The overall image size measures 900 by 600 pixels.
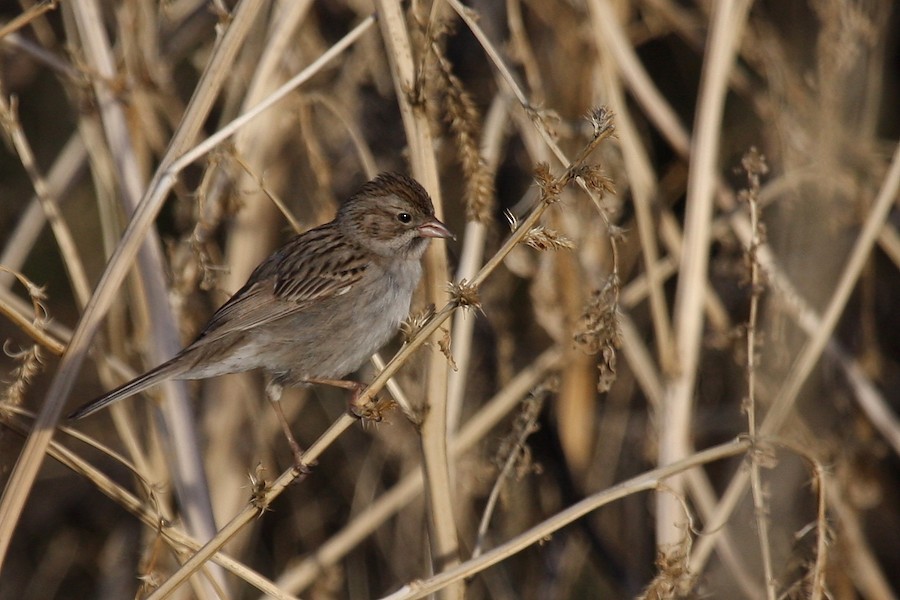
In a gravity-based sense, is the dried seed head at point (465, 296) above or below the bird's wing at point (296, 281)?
below

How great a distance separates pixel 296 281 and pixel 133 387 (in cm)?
100

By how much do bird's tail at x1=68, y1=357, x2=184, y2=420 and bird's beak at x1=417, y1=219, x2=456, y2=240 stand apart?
1.04 meters

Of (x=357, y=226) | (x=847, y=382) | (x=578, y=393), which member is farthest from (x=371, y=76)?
(x=847, y=382)

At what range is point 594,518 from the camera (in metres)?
5.85

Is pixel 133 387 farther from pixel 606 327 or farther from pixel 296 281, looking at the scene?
pixel 606 327

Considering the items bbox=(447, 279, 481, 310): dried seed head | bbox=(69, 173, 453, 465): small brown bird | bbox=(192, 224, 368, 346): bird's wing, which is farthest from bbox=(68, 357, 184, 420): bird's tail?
bbox=(447, 279, 481, 310): dried seed head

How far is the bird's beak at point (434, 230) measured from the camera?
3.90 metres

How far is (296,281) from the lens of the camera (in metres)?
4.34

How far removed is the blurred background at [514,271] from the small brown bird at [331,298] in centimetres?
20

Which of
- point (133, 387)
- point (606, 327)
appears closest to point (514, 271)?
point (133, 387)

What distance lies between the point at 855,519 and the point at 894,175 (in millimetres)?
1855

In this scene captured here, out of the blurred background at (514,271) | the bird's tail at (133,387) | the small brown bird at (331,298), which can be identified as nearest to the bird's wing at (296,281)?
the small brown bird at (331,298)

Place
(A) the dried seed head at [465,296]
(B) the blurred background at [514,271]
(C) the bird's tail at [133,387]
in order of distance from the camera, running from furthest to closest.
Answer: (B) the blurred background at [514,271]
(C) the bird's tail at [133,387]
(A) the dried seed head at [465,296]

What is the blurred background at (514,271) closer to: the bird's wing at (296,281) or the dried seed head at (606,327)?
the bird's wing at (296,281)
